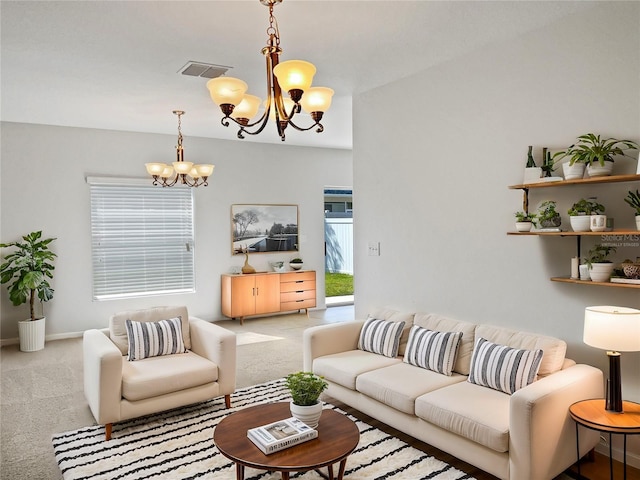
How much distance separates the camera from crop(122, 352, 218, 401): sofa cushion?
10.8 feet

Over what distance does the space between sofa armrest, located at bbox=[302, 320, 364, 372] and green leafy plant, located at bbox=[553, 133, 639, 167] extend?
6.79 feet

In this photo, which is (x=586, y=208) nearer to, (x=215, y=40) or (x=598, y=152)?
(x=598, y=152)

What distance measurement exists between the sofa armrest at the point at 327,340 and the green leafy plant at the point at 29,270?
138 inches

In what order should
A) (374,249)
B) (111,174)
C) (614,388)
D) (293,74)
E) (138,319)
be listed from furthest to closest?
1. (111,174)
2. (374,249)
3. (138,319)
4. (614,388)
5. (293,74)

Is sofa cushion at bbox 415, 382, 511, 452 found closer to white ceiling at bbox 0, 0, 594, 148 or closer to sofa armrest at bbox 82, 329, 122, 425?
sofa armrest at bbox 82, 329, 122, 425

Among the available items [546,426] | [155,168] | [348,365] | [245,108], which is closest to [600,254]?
[546,426]

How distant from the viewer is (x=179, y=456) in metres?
2.99

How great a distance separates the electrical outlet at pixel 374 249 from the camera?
450 centimetres

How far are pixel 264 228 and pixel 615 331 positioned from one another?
227 inches

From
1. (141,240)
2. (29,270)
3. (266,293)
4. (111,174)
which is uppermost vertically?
(111,174)

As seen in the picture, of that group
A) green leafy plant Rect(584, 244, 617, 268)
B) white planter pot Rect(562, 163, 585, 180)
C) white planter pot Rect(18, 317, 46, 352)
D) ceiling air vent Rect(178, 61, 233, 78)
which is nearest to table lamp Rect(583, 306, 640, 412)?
green leafy plant Rect(584, 244, 617, 268)

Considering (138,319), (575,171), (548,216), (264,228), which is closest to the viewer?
(575,171)

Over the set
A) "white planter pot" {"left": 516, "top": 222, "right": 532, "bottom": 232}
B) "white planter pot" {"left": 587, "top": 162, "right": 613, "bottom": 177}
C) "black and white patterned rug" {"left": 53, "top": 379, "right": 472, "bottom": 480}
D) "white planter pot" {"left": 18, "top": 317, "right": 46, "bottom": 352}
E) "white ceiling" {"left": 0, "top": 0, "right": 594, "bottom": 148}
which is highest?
"white ceiling" {"left": 0, "top": 0, "right": 594, "bottom": 148}

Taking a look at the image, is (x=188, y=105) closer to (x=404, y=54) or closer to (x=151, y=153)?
(x=151, y=153)
